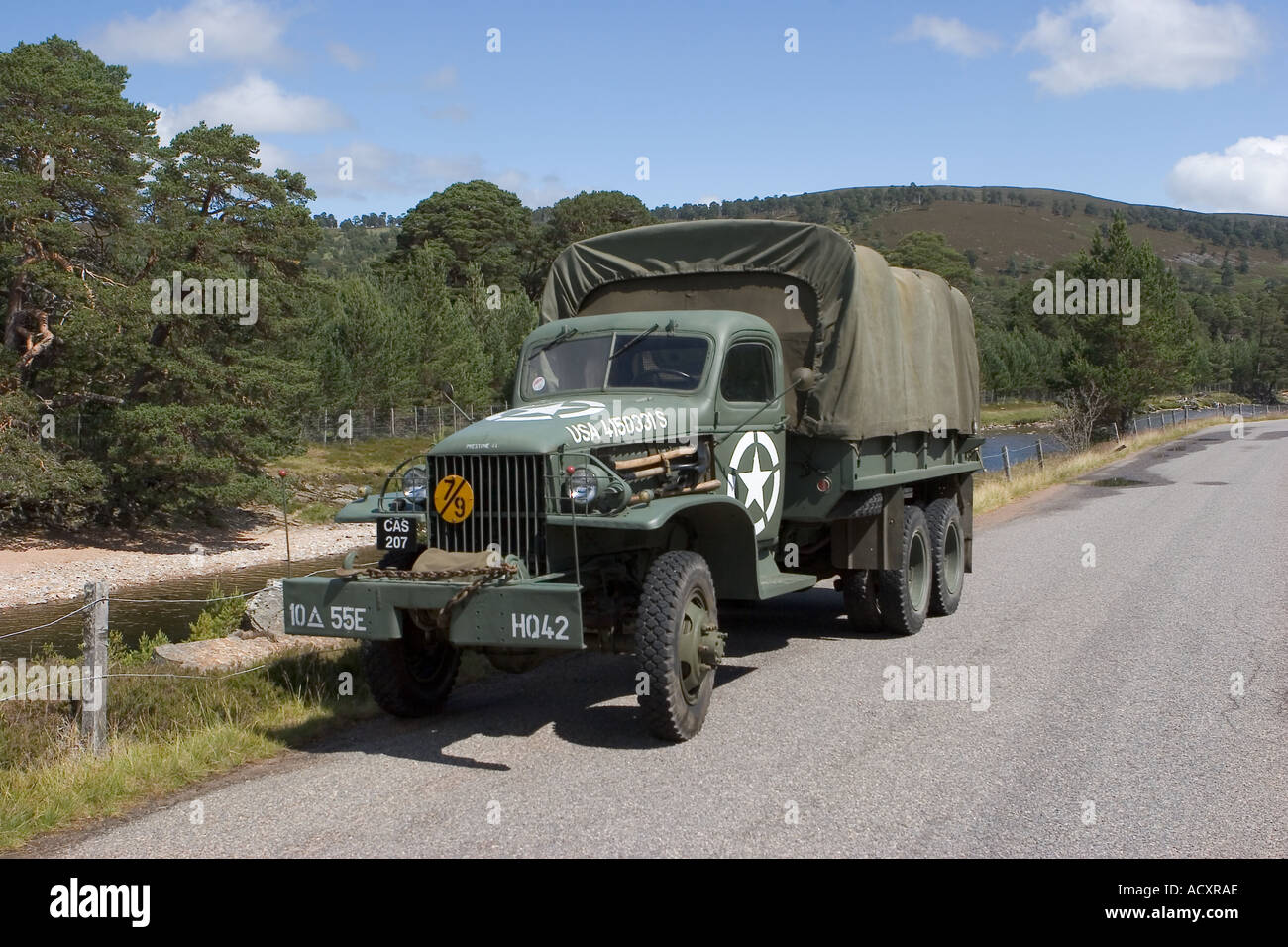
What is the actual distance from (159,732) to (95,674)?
62 cm

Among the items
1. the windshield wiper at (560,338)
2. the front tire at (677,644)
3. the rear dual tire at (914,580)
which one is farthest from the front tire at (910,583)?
the windshield wiper at (560,338)

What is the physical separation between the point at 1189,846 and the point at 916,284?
7131mm

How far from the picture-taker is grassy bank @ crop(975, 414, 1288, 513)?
2351 centimetres

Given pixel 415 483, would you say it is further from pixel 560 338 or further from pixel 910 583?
pixel 910 583

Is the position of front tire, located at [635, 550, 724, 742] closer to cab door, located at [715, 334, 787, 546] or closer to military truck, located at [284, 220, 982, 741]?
military truck, located at [284, 220, 982, 741]

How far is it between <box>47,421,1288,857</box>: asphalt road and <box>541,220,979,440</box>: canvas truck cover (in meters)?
2.10

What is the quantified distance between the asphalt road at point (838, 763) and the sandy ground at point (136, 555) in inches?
846

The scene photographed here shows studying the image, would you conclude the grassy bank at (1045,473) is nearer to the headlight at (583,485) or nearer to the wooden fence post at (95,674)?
the headlight at (583,485)

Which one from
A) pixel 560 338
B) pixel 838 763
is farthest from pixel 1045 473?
pixel 838 763

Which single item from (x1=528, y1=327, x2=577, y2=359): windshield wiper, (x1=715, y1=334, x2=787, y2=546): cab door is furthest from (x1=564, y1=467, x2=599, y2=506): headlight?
(x1=528, y1=327, x2=577, y2=359): windshield wiper
